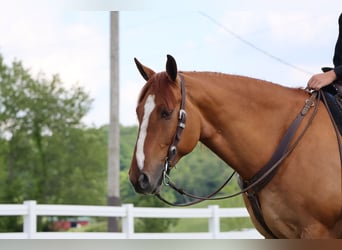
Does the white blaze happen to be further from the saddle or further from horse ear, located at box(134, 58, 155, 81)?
the saddle

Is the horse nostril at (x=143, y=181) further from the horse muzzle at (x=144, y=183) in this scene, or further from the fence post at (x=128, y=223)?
the fence post at (x=128, y=223)

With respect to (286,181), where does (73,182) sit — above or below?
above

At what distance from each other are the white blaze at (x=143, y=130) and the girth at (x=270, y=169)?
83cm

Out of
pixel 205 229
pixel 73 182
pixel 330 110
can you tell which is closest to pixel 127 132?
pixel 205 229

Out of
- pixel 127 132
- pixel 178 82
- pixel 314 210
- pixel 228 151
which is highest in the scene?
pixel 127 132

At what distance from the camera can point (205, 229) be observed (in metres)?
36.1

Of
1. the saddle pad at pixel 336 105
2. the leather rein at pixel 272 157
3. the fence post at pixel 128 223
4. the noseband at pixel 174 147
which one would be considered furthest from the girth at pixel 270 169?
the fence post at pixel 128 223

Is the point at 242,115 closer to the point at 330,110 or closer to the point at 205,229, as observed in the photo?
the point at 330,110

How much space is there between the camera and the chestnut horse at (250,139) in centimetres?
426

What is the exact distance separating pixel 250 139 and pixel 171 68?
0.74 metres

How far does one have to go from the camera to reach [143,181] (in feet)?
13.6

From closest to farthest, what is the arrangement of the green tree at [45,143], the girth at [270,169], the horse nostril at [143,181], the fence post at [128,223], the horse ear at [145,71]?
1. the horse nostril at [143,181]
2. the girth at [270,169]
3. the horse ear at [145,71]
4. the fence post at [128,223]
5. the green tree at [45,143]

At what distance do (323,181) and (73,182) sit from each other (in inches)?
1089

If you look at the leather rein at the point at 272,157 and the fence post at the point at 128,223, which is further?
the fence post at the point at 128,223
